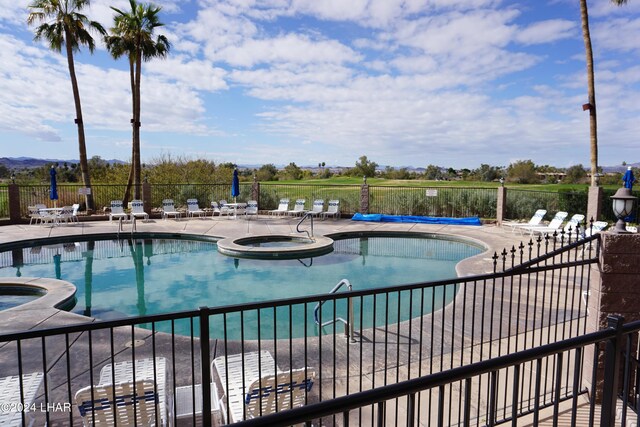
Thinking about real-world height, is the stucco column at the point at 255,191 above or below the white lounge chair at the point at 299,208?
above

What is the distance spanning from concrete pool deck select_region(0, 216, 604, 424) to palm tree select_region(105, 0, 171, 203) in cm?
490

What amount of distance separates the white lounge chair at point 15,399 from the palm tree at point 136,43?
1712cm

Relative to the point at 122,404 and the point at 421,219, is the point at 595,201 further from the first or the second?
the point at 122,404

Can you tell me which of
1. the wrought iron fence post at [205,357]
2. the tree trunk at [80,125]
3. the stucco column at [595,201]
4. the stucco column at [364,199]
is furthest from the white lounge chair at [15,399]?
the tree trunk at [80,125]

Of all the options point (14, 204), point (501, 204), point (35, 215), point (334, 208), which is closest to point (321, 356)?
point (334, 208)

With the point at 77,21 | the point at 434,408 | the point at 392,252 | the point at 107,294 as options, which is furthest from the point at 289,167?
the point at 434,408

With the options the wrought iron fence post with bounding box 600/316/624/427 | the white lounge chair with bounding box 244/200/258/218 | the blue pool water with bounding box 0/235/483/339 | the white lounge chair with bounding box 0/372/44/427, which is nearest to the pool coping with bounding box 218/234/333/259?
the blue pool water with bounding box 0/235/483/339

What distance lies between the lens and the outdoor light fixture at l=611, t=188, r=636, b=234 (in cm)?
408

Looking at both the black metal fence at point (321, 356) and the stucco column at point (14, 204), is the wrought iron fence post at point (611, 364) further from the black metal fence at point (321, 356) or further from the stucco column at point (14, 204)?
the stucco column at point (14, 204)

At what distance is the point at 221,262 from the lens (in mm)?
11867

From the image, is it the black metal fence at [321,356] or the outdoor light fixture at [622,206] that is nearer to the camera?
the black metal fence at [321,356]

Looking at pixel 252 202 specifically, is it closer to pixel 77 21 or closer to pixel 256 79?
pixel 256 79

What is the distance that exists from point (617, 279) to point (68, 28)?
70.3 ft

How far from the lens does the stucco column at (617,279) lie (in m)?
4.07
